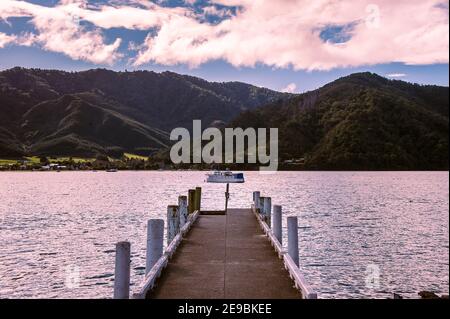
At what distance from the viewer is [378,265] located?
110ft

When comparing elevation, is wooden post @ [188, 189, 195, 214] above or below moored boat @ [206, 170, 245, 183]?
above

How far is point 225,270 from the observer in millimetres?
14445

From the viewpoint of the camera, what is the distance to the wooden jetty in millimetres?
11758

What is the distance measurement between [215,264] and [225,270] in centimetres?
89

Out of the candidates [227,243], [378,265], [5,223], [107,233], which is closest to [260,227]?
[227,243]

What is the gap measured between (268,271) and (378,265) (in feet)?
72.2

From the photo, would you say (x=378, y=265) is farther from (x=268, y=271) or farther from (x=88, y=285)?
(x=268, y=271)

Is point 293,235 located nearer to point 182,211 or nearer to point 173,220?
point 173,220

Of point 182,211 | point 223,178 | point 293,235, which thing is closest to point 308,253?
point 182,211

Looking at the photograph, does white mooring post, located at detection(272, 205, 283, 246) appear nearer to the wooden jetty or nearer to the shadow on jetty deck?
the wooden jetty

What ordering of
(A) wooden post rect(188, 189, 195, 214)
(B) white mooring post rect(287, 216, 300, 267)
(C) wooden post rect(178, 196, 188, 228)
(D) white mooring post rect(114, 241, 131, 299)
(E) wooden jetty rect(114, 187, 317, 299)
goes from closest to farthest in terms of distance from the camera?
(D) white mooring post rect(114, 241, 131, 299) → (E) wooden jetty rect(114, 187, 317, 299) → (B) white mooring post rect(287, 216, 300, 267) → (C) wooden post rect(178, 196, 188, 228) → (A) wooden post rect(188, 189, 195, 214)

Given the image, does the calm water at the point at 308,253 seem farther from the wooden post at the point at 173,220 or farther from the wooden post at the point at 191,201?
the wooden post at the point at 173,220

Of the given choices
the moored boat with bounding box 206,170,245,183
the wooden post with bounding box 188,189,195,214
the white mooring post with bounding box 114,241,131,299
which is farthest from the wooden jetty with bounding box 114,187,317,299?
the moored boat with bounding box 206,170,245,183

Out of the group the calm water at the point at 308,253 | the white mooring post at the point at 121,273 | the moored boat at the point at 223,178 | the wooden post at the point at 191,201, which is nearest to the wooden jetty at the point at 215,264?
the white mooring post at the point at 121,273
